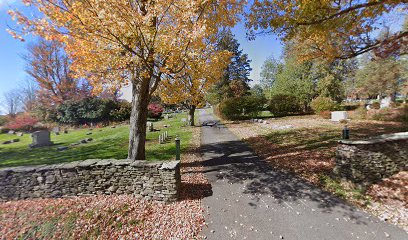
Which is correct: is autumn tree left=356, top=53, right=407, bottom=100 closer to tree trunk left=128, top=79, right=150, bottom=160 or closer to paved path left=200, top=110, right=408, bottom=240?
paved path left=200, top=110, right=408, bottom=240

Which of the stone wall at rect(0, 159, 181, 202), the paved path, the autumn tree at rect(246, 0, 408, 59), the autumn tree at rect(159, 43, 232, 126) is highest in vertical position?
the autumn tree at rect(246, 0, 408, 59)

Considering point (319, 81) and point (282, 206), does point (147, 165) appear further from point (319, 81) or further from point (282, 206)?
point (319, 81)

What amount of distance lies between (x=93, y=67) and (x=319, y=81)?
1109 inches

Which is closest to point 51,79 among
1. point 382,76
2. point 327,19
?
point 327,19

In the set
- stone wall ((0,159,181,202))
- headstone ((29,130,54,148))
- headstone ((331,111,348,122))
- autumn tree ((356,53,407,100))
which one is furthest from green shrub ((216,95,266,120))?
stone wall ((0,159,181,202))

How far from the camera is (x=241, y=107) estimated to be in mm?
22875

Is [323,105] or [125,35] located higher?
[125,35]

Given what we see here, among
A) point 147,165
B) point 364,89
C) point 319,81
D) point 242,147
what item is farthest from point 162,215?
point 364,89

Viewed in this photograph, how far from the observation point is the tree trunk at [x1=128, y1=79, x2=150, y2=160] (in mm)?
6227

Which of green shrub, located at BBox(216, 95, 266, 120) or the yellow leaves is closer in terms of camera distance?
the yellow leaves

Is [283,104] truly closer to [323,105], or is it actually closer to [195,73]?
[323,105]

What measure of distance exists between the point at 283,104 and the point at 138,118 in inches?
893

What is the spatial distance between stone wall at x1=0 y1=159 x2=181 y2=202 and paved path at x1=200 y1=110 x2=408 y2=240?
144 centimetres

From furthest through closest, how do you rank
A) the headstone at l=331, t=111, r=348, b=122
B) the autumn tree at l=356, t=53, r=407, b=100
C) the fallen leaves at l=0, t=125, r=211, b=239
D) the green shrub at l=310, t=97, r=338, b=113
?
the autumn tree at l=356, t=53, r=407, b=100 < the green shrub at l=310, t=97, r=338, b=113 < the headstone at l=331, t=111, r=348, b=122 < the fallen leaves at l=0, t=125, r=211, b=239
